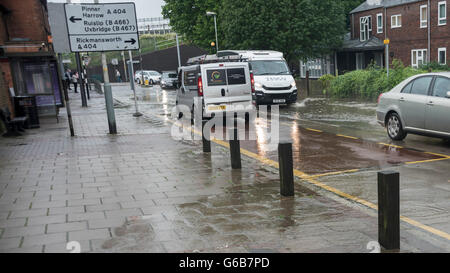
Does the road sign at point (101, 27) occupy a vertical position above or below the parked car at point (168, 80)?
above

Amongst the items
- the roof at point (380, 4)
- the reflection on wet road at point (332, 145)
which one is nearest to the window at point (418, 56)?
the roof at point (380, 4)

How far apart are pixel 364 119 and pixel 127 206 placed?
11.2 meters

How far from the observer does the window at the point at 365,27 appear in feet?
129

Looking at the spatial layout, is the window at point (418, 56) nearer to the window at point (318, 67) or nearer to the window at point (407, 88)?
the window at point (318, 67)

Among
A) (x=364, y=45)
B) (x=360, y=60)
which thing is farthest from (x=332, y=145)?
(x=360, y=60)

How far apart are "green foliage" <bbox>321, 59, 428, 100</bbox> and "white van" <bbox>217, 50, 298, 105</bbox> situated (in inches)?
163

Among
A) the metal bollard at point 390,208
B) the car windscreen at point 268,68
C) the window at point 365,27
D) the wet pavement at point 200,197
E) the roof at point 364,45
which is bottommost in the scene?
the wet pavement at point 200,197

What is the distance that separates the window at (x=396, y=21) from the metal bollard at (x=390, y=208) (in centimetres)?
3427

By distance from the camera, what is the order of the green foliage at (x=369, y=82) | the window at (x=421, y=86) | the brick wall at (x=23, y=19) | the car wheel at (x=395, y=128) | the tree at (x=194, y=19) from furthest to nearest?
1. the tree at (x=194, y=19)
2. the brick wall at (x=23, y=19)
3. the green foliage at (x=369, y=82)
4. the car wheel at (x=395, y=128)
5. the window at (x=421, y=86)

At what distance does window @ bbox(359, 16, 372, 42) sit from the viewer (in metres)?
39.4

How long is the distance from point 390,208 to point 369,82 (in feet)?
59.6

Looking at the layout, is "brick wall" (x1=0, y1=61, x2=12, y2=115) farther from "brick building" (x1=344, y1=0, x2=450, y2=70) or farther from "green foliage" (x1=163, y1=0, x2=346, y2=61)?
"brick building" (x1=344, y1=0, x2=450, y2=70)

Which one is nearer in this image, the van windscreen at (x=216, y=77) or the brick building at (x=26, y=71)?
the van windscreen at (x=216, y=77)
